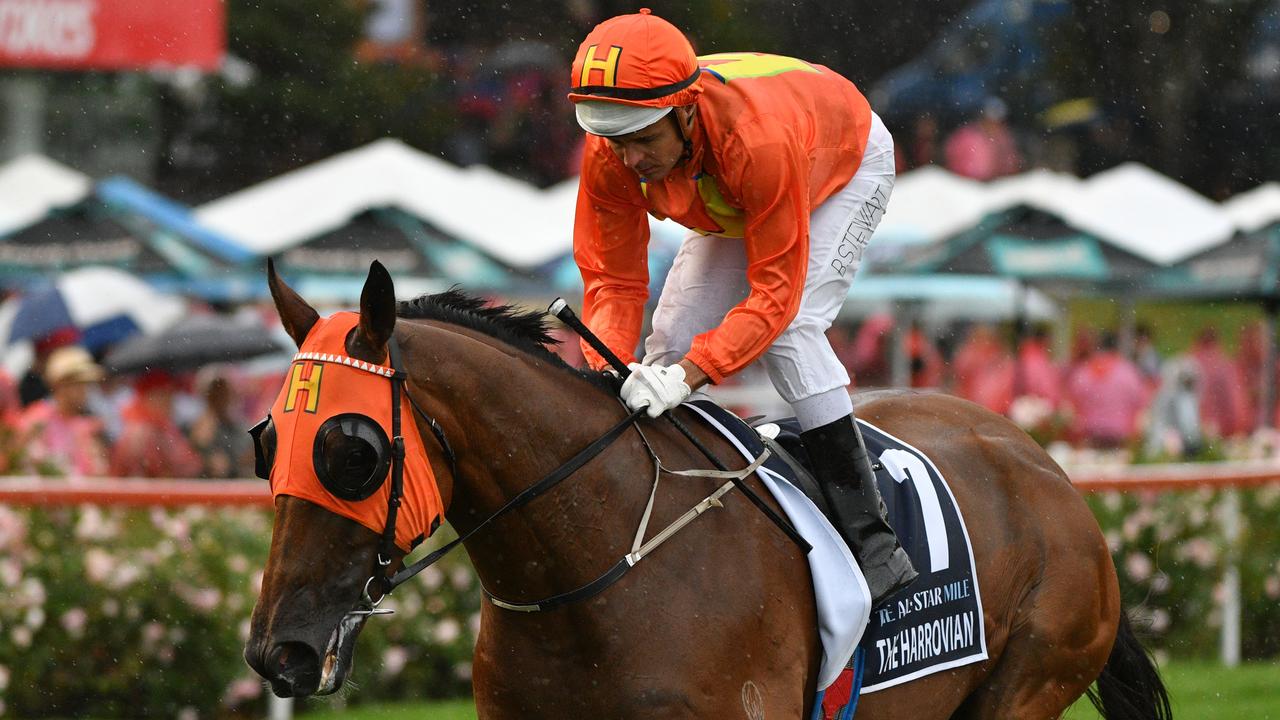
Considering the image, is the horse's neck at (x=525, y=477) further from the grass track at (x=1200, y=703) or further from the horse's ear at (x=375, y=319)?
the grass track at (x=1200, y=703)

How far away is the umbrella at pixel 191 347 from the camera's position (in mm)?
9359

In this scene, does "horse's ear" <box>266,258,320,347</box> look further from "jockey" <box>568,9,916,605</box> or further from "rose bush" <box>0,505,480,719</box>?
"rose bush" <box>0,505,480,719</box>

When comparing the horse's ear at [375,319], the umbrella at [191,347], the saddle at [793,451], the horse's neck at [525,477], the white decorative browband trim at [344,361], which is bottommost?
the umbrella at [191,347]

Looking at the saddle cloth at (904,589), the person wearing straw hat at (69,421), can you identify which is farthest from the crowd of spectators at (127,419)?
the saddle cloth at (904,589)

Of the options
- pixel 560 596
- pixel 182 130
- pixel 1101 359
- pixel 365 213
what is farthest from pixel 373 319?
pixel 182 130

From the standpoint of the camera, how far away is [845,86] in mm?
3902

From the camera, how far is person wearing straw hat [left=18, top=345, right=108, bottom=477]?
7.76 metres

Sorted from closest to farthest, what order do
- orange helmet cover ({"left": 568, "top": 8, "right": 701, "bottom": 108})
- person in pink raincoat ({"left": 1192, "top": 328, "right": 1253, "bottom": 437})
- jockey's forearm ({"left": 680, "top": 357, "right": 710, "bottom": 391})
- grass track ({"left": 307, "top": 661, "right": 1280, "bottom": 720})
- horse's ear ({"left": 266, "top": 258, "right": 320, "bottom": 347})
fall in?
horse's ear ({"left": 266, "top": 258, "right": 320, "bottom": 347}) → orange helmet cover ({"left": 568, "top": 8, "right": 701, "bottom": 108}) → jockey's forearm ({"left": 680, "top": 357, "right": 710, "bottom": 391}) → grass track ({"left": 307, "top": 661, "right": 1280, "bottom": 720}) → person in pink raincoat ({"left": 1192, "top": 328, "right": 1253, "bottom": 437})

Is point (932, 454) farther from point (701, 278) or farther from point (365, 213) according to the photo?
point (365, 213)

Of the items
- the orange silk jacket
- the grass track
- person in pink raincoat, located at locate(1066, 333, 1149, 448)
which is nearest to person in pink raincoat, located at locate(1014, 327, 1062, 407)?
person in pink raincoat, located at locate(1066, 333, 1149, 448)

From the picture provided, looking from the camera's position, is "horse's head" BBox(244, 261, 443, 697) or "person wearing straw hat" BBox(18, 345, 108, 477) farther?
"person wearing straw hat" BBox(18, 345, 108, 477)

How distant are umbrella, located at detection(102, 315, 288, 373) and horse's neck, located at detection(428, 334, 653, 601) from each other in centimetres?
652

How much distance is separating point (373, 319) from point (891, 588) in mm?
1411

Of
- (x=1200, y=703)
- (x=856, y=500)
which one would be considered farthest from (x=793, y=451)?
(x=1200, y=703)
